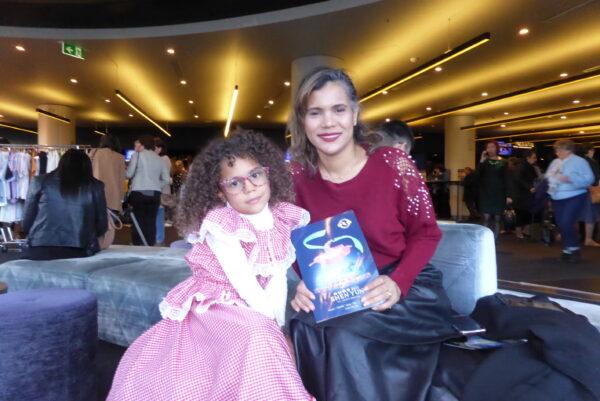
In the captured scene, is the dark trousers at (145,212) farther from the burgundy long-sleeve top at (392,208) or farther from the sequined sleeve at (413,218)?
the sequined sleeve at (413,218)

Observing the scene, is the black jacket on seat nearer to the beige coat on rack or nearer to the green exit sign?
the beige coat on rack

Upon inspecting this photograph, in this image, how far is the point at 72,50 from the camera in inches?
316

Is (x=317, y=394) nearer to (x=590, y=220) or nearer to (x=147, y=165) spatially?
(x=147, y=165)

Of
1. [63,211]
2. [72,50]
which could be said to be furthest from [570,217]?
[72,50]

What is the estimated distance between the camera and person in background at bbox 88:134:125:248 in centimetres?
537

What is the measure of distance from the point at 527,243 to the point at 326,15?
15.5 ft

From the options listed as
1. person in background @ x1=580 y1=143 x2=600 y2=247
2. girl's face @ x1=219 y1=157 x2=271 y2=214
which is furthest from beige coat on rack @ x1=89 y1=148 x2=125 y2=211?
person in background @ x1=580 y1=143 x2=600 y2=247

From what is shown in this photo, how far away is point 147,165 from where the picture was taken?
5.62m

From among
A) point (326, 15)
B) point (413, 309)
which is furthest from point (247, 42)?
point (413, 309)

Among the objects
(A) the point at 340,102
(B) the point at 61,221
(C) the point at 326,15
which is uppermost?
(C) the point at 326,15

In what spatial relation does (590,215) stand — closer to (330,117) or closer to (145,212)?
(145,212)

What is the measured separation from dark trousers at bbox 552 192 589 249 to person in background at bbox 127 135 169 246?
498 centimetres

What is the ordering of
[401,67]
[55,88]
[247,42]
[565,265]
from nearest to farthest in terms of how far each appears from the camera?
[565,265], [247,42], [401,67], [55,88]

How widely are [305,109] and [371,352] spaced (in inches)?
31.7
